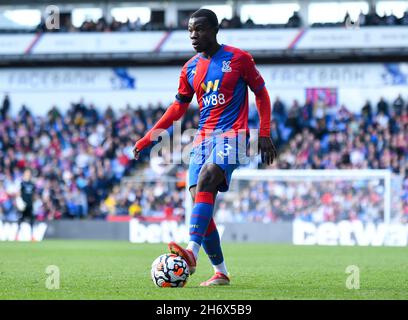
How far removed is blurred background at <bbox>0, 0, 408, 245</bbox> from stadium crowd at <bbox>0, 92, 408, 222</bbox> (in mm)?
49

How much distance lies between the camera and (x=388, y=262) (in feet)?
45.2

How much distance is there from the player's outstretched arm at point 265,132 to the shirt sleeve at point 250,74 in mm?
71

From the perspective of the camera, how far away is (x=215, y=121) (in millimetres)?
8773

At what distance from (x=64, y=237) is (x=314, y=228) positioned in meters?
7.56

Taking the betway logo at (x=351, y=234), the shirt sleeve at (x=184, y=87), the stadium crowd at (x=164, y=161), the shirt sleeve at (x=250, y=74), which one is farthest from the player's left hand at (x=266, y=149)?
the stadium crowd at (x=164, y=161)

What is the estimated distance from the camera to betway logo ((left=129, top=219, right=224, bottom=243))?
24.9m

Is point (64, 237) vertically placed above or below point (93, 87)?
below

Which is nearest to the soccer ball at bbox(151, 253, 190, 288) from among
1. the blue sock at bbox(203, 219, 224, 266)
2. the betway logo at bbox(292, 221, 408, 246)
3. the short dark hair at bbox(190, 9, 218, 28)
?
the blue sock at bbox(203, 219, 224, 266)

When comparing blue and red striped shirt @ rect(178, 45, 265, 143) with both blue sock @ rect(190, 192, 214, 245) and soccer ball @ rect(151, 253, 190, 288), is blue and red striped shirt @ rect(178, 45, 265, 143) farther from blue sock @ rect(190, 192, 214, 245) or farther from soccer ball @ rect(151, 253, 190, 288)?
soccer ball @ rect(151, 253, 190, 288)

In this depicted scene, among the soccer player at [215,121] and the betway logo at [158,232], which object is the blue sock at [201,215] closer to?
the soccer player at [215,121]

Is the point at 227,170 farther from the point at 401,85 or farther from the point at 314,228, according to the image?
the point at 401,85

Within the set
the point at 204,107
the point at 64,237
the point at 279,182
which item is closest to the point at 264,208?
the point at 279,182
